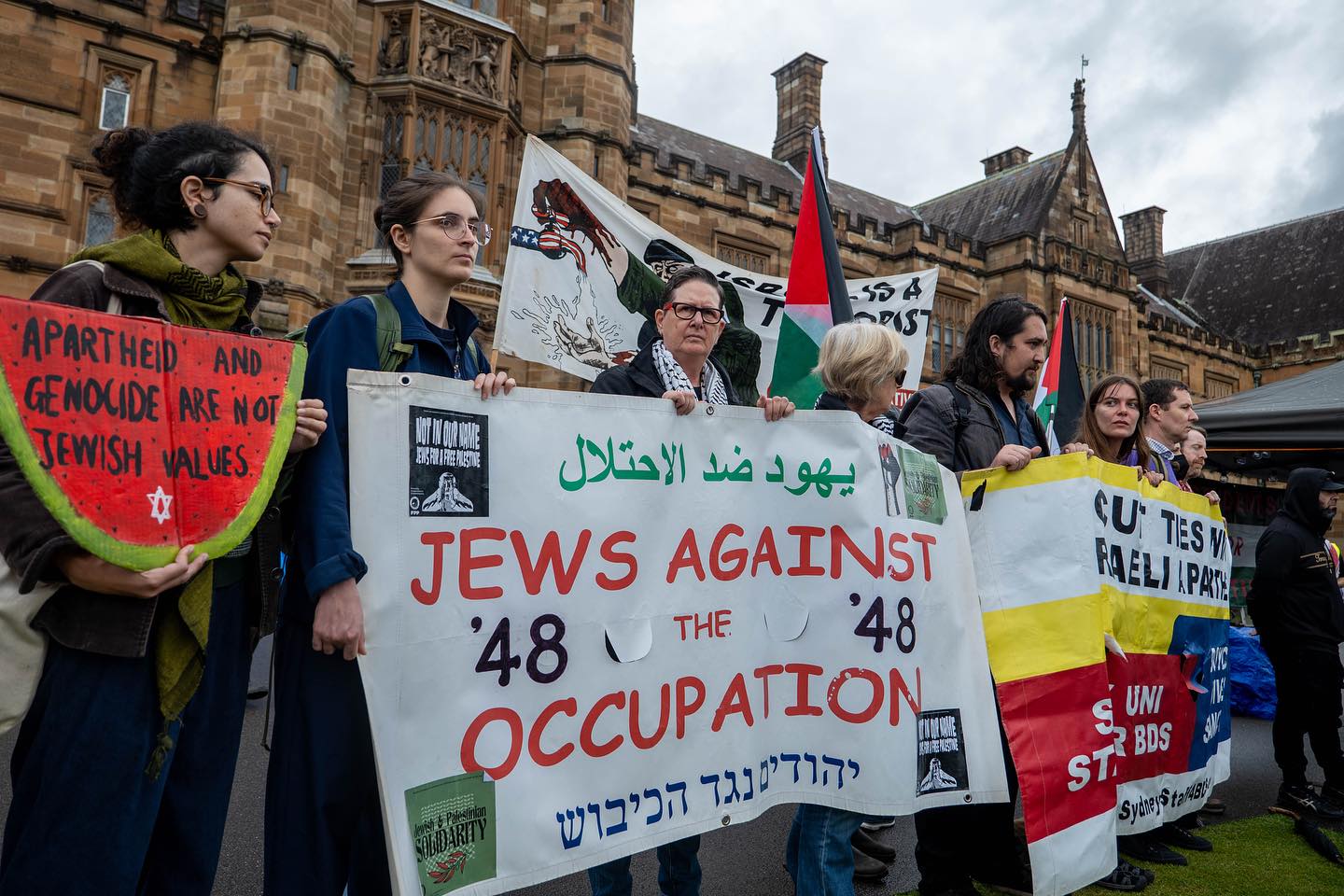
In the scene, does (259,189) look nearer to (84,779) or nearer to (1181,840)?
(84,779)

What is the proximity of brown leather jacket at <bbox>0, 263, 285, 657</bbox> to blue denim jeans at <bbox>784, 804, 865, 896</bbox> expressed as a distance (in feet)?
5.13

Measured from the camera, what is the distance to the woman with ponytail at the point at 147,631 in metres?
1.51

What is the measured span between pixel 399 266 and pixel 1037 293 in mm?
26304

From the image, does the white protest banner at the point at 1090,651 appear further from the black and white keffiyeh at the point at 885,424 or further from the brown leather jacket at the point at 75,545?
the brown leather jacket at the point at 75,545

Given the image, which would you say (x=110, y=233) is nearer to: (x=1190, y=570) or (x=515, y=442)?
(x=515, y=442)

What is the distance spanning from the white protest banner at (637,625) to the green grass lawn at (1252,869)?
4.23ft

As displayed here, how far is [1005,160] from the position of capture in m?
32.2

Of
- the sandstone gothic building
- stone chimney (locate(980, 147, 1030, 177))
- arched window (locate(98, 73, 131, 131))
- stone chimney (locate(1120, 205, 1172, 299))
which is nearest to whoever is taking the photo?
the sandstone gothic building

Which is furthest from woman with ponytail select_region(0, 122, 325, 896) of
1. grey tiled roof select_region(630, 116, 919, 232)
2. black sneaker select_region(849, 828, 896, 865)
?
grey tiled roof select_region(630, 116, 919, 232)

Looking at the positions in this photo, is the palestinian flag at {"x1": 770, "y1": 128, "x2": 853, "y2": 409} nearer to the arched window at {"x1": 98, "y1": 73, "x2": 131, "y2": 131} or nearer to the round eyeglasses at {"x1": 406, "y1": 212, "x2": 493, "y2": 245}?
the round eyeglasses at {"x1": 406, "y1": 212, "x2": 493, "y2": 245}

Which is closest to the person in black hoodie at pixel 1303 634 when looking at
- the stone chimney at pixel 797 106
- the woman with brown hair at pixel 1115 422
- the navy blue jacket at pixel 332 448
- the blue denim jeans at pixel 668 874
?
the woman with brown hair at pixel 1115 422

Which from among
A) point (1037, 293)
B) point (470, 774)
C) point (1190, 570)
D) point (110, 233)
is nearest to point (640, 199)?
point (110, 233)

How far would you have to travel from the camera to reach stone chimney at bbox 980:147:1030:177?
31703 millimetres

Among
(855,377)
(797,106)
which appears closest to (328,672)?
(855,377)
